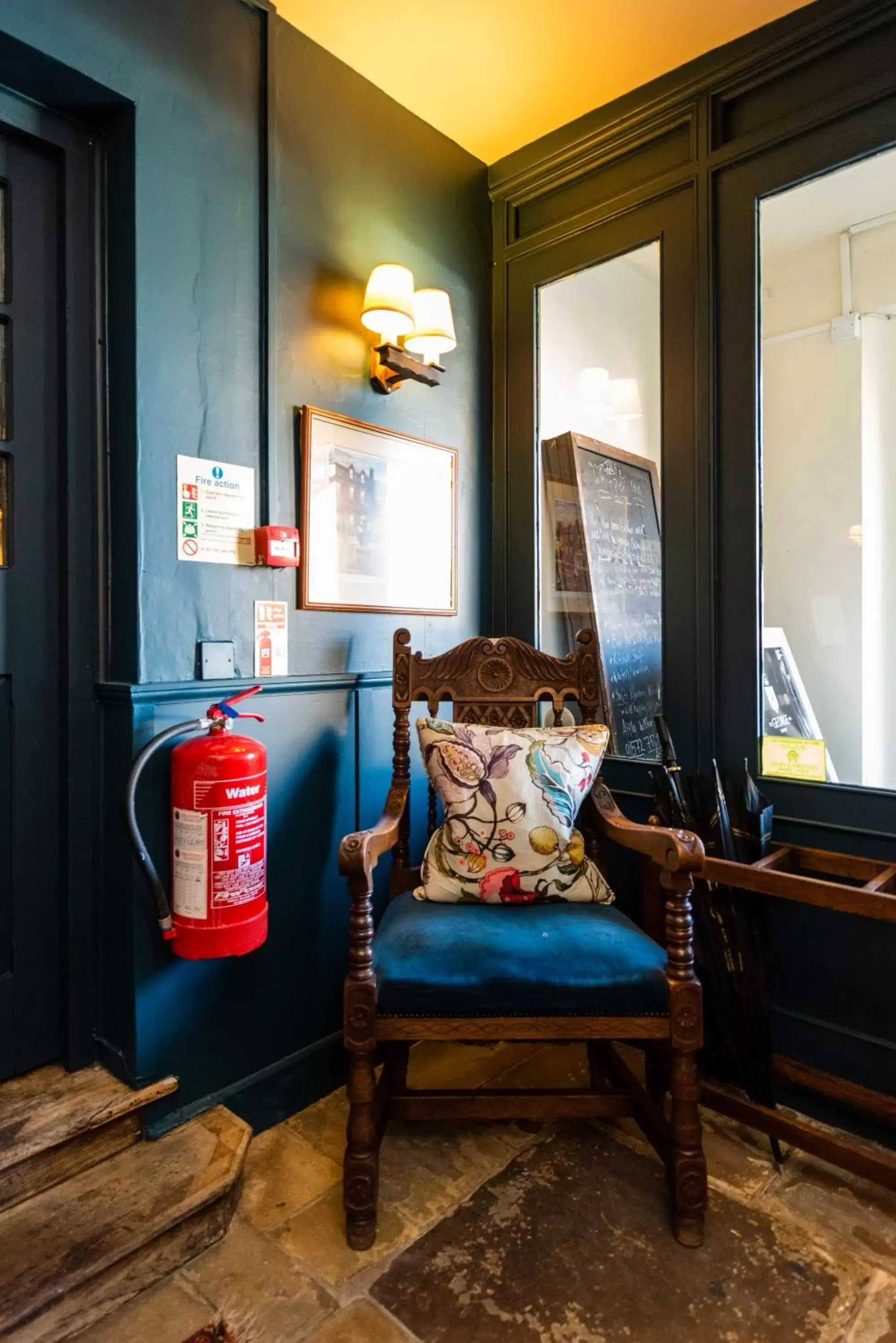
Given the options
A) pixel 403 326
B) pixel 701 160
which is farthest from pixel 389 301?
pixel 701 160

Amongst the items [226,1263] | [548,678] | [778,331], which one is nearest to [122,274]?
[548,678]

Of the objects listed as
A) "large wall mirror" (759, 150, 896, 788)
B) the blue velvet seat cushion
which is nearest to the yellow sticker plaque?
"large wall mirror" (759, 150, 896, 788)

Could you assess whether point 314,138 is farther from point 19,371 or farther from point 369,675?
point 369,675

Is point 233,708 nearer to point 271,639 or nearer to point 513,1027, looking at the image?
point 271,639

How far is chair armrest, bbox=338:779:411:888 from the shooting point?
142 centimetres

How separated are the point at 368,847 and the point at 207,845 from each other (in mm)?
370

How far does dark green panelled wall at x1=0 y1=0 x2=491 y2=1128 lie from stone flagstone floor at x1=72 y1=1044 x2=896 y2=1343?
35cm

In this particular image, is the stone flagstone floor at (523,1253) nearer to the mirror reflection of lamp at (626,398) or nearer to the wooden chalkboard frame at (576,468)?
the wooden chalkboard frame at (576,468)

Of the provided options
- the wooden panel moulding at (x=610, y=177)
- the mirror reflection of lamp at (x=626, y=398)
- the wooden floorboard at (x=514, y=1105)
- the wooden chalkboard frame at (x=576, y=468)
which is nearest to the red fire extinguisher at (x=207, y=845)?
the wooden floorboard at (x=514, y=1105)

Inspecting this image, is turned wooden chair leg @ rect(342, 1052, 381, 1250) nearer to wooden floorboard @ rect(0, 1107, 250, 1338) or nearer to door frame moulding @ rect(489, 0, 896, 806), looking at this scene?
wooden floorboard @ rect(0, 1107, 250, 1338)

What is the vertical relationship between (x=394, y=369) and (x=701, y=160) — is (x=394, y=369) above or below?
below

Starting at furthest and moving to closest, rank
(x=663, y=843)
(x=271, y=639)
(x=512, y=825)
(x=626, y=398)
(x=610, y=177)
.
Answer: (x=626, y=398) → (x=610, y=177) → (x=271, y=639) → (x=512, y=825) → (x=663, y=843)

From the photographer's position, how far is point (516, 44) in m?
1.97

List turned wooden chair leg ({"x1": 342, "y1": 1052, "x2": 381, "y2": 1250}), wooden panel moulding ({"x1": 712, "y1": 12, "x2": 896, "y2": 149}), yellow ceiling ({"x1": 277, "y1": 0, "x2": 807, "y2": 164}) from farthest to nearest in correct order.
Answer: yellow ceiling ({"x1": 277, "y1": 0, "x2": 807, "y2": 164}), wooden panel moulding ({"x1": 712, "y1": 12, "x2": 896, "y2": 149}), turned wooden chair leg ({"x1": 342, "y1": 1052, "x2": 381, "y2": 1250})
